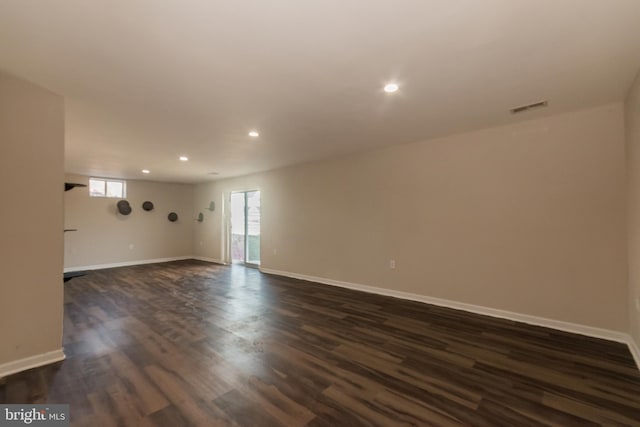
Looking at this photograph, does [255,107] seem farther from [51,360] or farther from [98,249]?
[98,249]

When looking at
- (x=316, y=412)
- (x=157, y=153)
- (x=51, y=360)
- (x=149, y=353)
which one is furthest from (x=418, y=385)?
(x=157, y=153)

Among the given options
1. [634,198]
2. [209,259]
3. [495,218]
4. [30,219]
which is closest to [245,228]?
[209,259]

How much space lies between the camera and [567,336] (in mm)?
2908

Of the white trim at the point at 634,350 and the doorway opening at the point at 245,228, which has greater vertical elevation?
the doorway opening at the point at 245,228

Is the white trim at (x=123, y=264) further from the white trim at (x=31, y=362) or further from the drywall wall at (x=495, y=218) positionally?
the white trim at (x=31, y=362)

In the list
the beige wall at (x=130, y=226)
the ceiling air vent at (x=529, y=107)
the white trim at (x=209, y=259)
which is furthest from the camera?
the white trim at (x=209, y=259)

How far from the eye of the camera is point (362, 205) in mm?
4777

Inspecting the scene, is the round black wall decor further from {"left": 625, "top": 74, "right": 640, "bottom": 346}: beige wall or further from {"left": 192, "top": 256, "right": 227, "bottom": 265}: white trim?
{"left": 625, "top": 74, "right": 640, "bottom": 346}: beige wall

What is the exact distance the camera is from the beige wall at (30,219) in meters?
2.21

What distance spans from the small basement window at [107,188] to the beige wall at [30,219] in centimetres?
573

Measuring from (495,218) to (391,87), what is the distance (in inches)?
88.5

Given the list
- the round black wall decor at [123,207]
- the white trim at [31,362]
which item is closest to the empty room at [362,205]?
the white trim at [31,362]

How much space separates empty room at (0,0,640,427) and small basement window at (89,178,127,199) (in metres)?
2.92

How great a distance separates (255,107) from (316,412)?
2.65m
